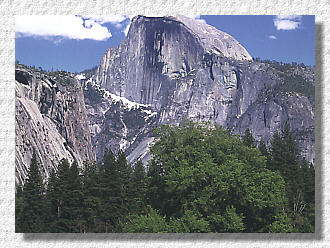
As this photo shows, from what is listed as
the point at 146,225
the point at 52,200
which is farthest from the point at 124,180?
the point at 146,225

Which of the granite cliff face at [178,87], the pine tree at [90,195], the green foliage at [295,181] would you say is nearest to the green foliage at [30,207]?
the pine tree at [90,195]

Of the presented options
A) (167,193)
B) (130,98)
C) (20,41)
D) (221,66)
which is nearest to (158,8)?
(20,41)

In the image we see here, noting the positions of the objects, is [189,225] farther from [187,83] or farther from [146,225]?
[187,83]

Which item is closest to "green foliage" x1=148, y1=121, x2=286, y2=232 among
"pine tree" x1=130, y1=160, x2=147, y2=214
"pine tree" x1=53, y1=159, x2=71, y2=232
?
"pine tree" x1=130, y1=160, x2=147, y2=214

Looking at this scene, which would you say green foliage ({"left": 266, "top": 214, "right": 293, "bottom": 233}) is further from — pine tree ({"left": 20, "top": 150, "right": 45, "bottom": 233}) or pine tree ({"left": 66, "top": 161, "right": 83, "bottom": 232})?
pine tree ({"left": 66, "top": 161, "right": 83, "bottom": 232})

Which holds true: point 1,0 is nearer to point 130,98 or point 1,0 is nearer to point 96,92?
point 130,98

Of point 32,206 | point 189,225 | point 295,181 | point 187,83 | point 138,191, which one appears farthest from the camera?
point 187,83

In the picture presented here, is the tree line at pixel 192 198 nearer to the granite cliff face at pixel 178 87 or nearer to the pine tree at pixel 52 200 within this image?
the pine tree at pixel 52 200
